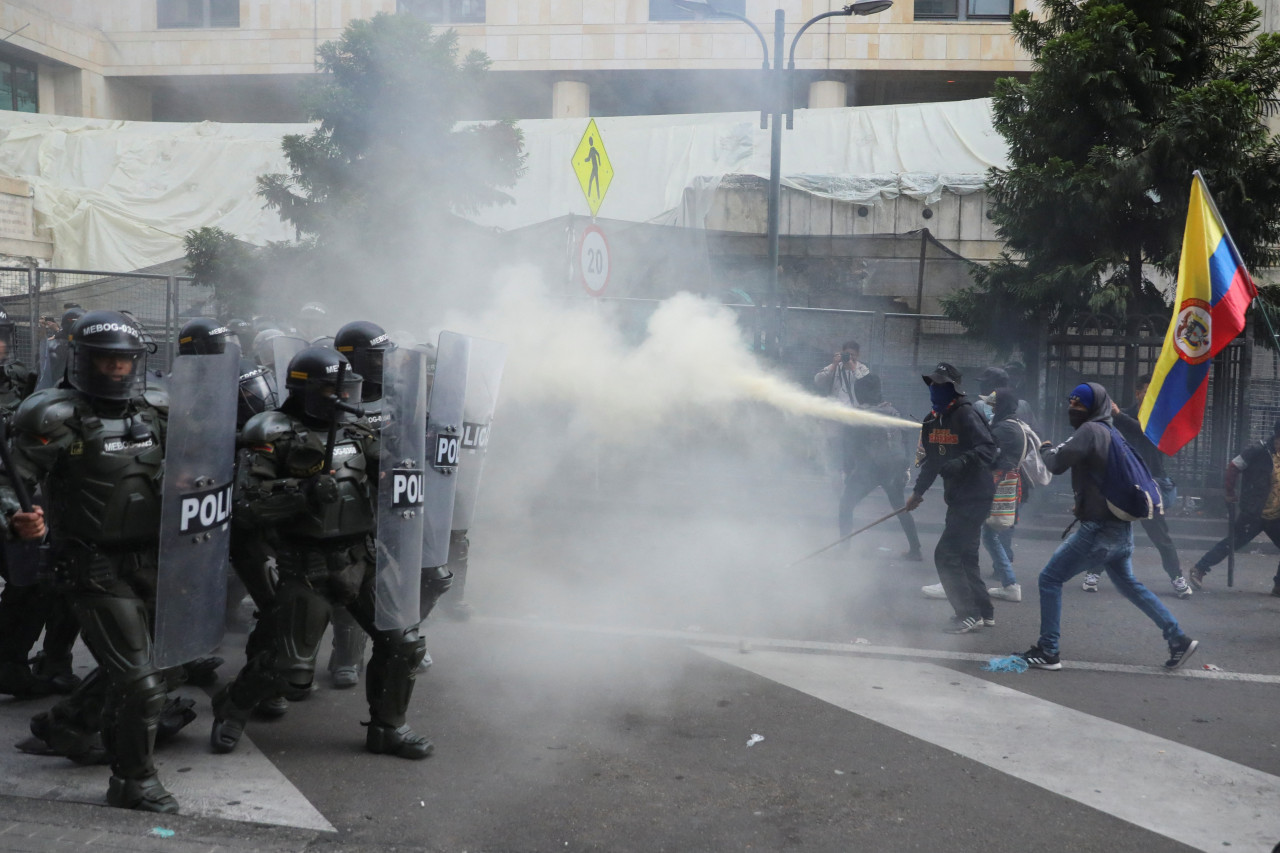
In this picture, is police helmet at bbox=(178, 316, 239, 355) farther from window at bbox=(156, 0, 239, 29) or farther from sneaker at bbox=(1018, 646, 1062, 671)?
sneaker at bbox=(1018, 646, 1062, 671)

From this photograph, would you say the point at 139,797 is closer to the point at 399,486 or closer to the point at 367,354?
the point at 399,486

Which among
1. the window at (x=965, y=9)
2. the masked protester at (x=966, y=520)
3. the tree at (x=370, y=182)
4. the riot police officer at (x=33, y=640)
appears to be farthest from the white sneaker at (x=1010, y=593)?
the window at (x=965, y=9)

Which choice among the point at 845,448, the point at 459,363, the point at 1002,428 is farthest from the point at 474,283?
the point at 459,363

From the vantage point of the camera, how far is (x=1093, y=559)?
18.3 ft

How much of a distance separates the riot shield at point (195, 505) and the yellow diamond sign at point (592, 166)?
575cm

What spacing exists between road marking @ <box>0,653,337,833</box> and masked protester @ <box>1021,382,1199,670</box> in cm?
371

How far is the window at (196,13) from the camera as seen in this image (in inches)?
360

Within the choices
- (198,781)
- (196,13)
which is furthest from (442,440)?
(196,13)

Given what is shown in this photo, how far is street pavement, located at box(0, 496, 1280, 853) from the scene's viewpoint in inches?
138

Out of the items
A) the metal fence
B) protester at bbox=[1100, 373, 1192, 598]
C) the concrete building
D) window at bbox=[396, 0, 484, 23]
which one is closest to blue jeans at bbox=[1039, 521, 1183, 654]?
protester at bbox=[1100, 373, 1192, 598]

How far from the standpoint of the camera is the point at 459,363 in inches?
179

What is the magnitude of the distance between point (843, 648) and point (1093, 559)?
1364mm

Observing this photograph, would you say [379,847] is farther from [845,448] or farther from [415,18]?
[415,18]

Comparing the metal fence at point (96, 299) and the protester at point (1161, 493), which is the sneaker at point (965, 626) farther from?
the metal fence at point (96, 299)
